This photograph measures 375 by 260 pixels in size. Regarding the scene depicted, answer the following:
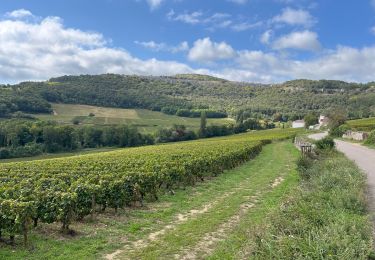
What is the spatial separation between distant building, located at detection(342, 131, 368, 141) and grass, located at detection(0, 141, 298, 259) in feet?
141

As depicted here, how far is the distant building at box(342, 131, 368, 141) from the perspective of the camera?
58.7 m

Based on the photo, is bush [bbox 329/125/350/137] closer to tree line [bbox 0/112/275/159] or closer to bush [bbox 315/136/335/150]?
bush [bbox 315/136/335/150]

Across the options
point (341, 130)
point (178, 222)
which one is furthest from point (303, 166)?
point (341, 130)

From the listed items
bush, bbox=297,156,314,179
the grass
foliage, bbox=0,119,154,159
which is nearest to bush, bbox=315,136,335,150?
bush, bbox=297,156,314,179

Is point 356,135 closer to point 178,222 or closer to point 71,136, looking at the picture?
point 178,222

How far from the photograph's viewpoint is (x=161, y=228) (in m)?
13.6

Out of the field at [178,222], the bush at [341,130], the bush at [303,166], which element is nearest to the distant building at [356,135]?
the bush at [341,130]

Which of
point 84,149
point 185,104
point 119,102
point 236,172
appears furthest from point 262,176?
point 185,104

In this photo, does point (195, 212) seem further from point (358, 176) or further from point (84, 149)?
point (84, 149)

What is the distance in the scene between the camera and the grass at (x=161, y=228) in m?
10.8

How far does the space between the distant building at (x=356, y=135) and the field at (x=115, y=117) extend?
5894 cm

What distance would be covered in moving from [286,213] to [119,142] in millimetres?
90797

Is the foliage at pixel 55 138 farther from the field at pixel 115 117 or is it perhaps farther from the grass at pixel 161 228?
the grass at pixel 161 228

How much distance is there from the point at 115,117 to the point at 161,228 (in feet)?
398
